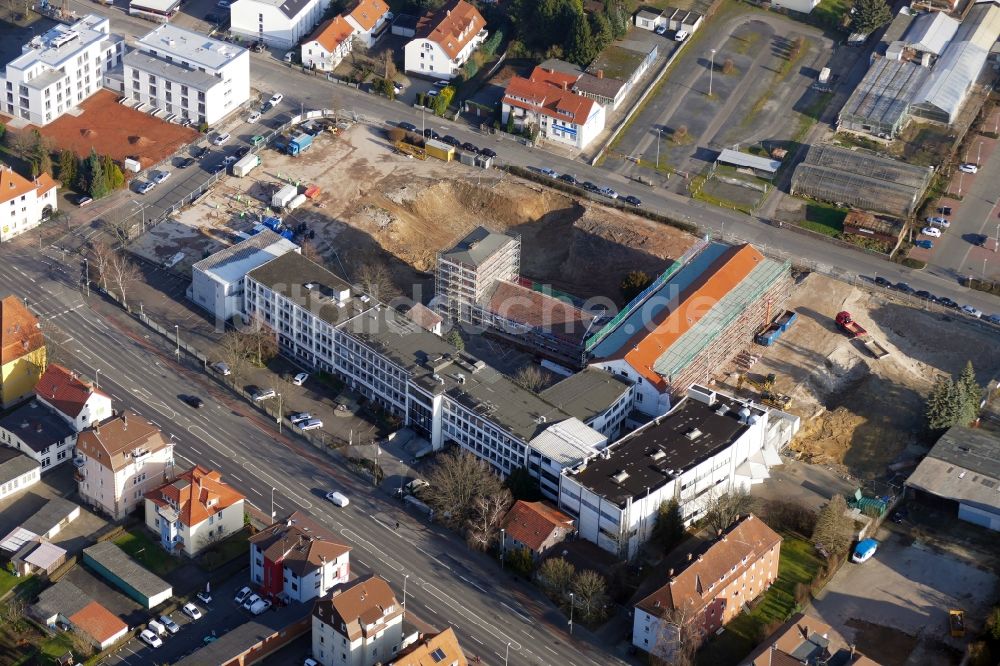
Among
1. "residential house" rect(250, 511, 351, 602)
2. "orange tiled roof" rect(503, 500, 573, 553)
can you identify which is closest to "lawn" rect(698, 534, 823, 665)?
"orange tiled roof" rect(503, 500, 573, 553)

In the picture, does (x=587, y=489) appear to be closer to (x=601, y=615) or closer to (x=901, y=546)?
(x=601, y=615)

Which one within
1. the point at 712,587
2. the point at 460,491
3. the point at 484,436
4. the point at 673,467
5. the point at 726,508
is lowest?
the point at 460,491

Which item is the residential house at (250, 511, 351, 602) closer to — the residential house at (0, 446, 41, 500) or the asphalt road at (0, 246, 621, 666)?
A: the asphalt road at (0, 246, 621, 666)

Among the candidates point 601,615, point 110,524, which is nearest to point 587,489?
point 601,615

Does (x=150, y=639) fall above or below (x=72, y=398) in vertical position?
below

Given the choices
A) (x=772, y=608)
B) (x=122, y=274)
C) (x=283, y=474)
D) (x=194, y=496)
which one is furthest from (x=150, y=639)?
(x=122, y=274)

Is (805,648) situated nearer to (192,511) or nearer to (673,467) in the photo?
(673,467)

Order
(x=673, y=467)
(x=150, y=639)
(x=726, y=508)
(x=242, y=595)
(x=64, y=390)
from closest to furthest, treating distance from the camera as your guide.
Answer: (x=150, y=639) → (x=242, y=595) → (x=726, y=508) → (x=673, y=467) → (x=64, y=390)
